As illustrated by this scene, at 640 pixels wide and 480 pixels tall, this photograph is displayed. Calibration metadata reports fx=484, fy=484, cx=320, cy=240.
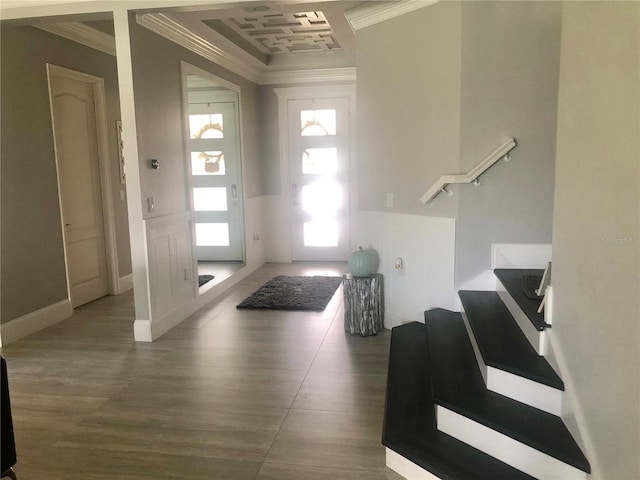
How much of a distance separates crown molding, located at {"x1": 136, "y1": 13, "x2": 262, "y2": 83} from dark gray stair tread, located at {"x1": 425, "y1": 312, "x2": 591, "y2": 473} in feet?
10.8

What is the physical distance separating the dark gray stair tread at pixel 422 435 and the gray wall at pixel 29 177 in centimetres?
308

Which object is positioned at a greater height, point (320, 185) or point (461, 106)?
point (461, 106)

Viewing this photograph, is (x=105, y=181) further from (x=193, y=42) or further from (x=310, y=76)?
(x=310, y=76)

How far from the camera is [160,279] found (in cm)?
405

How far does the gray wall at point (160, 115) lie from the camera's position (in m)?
3.78

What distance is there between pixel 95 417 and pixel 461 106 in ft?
9.66

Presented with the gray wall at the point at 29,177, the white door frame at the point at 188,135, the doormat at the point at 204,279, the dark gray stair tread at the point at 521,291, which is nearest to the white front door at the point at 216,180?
the white door frame at the point at 188,135

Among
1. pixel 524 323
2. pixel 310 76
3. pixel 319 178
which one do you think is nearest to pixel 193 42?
pixel 310 76

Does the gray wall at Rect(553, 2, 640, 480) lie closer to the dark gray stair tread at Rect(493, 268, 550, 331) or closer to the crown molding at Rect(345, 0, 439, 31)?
the dark gray stair tread at Rect(493, 268, 550, 331)

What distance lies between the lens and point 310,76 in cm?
658

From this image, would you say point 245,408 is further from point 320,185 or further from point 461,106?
point 320,185

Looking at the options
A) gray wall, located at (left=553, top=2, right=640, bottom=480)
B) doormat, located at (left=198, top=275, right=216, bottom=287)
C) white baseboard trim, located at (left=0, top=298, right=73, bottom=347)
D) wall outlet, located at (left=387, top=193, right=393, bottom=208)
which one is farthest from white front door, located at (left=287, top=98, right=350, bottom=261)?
gray wall, located at (left=553, top=2, right=640, bottom=480)

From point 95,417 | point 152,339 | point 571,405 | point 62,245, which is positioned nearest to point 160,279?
point 152,339

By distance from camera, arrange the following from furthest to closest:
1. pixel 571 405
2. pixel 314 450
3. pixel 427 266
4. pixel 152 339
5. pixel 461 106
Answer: pixel 152 339, pixel 427 266, pixel 461 106, pixel 314 450, pixel 571 405
